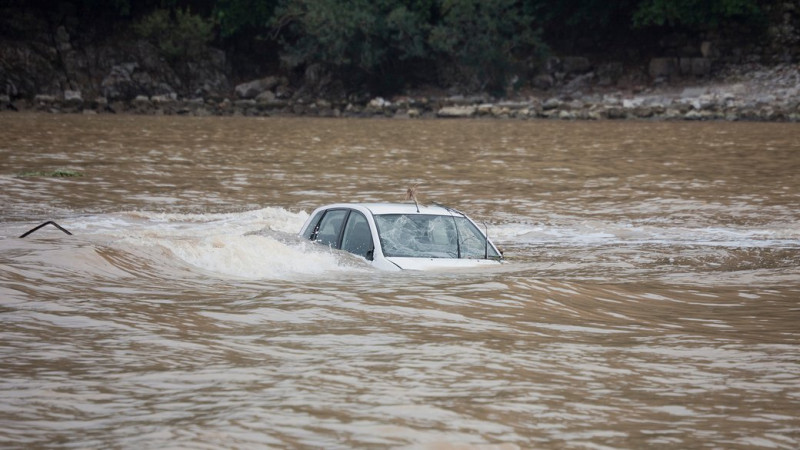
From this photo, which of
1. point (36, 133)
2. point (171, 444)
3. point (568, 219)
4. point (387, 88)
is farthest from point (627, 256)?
point (387, 88)

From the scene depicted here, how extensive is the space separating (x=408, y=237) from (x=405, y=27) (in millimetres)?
55884

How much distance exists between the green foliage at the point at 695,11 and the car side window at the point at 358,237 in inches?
2156

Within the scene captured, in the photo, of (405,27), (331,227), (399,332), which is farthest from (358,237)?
(405,27)

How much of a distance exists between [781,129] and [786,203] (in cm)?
2727

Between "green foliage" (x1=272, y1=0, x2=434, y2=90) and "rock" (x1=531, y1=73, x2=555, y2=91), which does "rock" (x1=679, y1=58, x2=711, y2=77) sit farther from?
"green foliage" (x1=272, y1=0, x2=434, y2=90)

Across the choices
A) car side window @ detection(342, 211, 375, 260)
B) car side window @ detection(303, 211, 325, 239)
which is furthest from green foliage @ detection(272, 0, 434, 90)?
car side window @ detection(342, 211, 375, 260)

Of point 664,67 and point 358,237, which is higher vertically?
point 664,67

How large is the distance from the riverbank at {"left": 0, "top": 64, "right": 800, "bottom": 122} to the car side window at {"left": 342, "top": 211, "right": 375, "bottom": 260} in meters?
47.2

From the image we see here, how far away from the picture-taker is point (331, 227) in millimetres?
13250

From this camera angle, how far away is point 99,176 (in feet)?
90.9

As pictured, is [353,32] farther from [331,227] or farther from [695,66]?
[331,227]

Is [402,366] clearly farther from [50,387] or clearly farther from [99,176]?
[99,176]

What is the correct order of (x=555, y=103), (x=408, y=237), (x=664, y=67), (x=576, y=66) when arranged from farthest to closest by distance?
(x=576, y=66) < (x=664, y=67) < (x=555, y=103) < (x=408, y=237)

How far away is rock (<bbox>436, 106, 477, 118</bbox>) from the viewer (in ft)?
208
